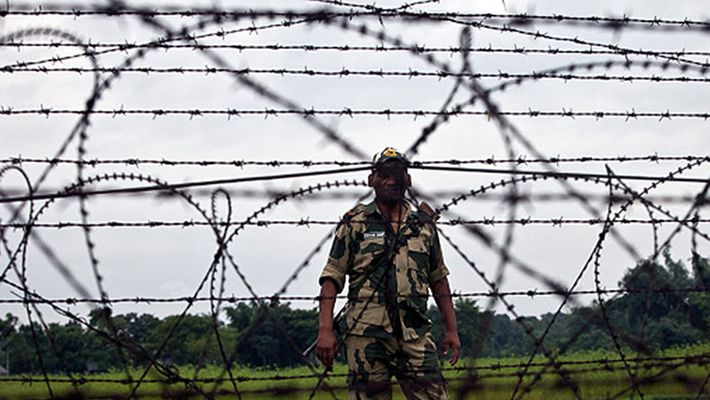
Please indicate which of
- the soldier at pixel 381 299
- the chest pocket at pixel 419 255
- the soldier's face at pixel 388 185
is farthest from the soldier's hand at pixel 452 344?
the soldier's face at pixel 388 185

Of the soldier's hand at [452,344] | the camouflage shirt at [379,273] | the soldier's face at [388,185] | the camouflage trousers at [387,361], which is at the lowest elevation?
the camouflage trousers at [387,361]

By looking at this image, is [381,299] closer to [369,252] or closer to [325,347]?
[369,252]

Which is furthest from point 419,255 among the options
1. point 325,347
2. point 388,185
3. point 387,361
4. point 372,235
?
point 325,347

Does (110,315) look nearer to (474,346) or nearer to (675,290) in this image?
(474,346)

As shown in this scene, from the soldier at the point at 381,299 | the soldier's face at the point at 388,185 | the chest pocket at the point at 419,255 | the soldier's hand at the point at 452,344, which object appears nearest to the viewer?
the soldier's face at the point at 388,185

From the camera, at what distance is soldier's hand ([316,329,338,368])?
4.86m

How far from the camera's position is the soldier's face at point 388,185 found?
4.79 metres

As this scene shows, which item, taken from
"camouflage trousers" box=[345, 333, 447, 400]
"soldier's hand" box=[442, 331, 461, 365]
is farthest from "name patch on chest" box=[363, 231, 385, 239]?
"soldier's hand" box=[442, 331, 461, 365]

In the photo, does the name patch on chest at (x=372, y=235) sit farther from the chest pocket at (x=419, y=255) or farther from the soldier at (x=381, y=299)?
the chest pocket at (x=419, y=255)

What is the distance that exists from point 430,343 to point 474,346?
44.8 inches

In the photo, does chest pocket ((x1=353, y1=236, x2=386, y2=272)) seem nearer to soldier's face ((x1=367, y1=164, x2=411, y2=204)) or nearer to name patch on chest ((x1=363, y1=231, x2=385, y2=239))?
name patch on chest ((x1=363, y1=231, x2=385, y2=239))

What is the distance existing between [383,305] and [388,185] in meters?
0.52

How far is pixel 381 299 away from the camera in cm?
491

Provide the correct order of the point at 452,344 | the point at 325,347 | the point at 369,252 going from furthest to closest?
the point at 452,344
the point at 369,252
the point at 325,347
